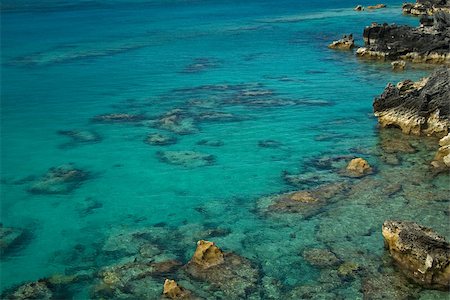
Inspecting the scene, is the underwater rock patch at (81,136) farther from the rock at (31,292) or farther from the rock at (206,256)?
the rock at (206,256)

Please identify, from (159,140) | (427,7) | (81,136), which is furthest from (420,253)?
(427,7)

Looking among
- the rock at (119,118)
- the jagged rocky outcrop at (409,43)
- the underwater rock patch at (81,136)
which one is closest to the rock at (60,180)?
the underwater rock patch at (81,136)

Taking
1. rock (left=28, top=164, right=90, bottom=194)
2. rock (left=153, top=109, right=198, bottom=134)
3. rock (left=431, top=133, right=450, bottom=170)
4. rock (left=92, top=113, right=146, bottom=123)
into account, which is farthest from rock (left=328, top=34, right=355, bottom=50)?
rock (left=28, top=164, right=90, bottom=194)

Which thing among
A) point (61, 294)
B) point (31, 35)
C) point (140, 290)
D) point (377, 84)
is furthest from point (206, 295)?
point (31, 35)

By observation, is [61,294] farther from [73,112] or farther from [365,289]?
[73,112]

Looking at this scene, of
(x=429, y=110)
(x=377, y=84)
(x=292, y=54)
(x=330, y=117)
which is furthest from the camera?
(x=292, y=54)

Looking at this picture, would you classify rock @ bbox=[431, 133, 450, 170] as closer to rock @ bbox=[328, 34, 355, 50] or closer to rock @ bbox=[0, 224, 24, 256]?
rock @ bbox=[0, 224, 24, 256]
